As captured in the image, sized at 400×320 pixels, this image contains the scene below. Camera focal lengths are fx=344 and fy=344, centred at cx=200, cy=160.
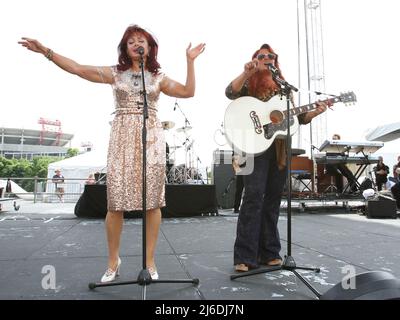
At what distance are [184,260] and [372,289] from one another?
2.07 m

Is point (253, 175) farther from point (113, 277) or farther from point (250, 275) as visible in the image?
point (113, 277)

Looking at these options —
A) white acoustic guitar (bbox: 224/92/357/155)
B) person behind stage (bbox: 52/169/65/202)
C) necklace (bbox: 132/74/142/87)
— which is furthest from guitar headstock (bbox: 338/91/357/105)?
person behind stage (bbox: 52/169/65/202)

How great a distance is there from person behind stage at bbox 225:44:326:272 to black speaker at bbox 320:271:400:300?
55.3 inches

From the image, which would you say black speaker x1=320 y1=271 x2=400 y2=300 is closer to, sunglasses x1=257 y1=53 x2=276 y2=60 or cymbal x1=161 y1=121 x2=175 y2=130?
sunglasses x1=257 y1=53 x2=276 y2=60

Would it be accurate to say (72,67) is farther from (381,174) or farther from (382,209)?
(381,174)

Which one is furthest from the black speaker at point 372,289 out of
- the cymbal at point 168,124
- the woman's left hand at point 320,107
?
the cymbal at point 168,124

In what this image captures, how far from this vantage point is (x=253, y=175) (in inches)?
107

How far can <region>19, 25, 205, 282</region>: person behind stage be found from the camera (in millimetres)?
2330

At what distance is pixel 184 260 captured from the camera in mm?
3078

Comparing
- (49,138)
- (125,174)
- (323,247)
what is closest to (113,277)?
(125,174)

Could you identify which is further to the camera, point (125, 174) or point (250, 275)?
point (250, 275)

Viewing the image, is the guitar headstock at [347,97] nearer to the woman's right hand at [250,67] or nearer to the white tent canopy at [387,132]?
the woman's right hand at [250,67]

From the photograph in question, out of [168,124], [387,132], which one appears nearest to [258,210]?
[168,124]

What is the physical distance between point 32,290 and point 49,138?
90.3 m
